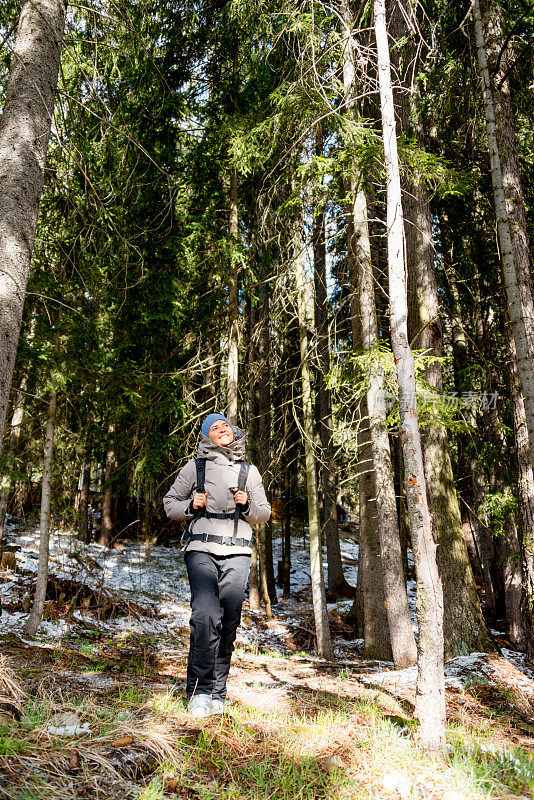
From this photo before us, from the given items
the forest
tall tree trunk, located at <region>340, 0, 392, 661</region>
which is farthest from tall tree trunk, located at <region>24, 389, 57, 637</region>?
tall tree trunk, located at <region>340, 0, 392, 661</region>

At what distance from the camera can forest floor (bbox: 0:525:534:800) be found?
2486 millimetres

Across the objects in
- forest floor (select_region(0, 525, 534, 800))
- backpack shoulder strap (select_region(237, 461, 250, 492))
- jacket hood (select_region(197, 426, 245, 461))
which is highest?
jacket hood (select_region(197, 426, 245, 461))

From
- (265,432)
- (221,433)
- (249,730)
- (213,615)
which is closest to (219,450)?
(221,433)

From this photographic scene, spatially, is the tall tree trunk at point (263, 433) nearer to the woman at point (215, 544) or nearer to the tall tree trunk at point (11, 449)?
the tall tree trunk at point (11, 449)

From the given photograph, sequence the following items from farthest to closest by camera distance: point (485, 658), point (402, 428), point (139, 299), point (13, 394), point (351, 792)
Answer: point (139, 299) < point (13, 394) < point (485, 658) < point (402, 428) < point (351, 792)

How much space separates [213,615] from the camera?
11.8 feet

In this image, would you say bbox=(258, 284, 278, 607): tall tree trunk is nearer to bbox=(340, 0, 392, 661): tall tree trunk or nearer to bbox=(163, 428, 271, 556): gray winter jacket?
bbox=(340, 0, 392, 661): tall tree trunk

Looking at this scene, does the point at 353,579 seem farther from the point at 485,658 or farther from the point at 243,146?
the point at 243,146

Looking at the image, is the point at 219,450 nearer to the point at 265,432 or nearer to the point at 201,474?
the point at 201,474

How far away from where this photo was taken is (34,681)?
144 inches

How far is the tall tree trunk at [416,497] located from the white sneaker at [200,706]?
1430 mm

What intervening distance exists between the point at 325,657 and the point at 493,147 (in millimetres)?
8227

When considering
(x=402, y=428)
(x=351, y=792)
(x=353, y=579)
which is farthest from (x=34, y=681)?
(x=353, y=579)

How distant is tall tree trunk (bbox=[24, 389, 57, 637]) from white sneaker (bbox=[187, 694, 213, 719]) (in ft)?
13.5
